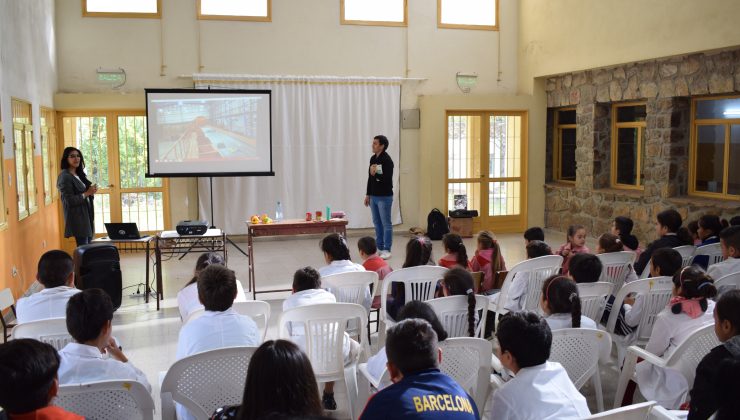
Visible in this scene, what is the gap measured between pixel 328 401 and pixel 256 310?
0.71 meters

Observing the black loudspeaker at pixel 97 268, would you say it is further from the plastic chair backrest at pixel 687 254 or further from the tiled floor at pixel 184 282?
the plastic chair backrest at pixel 687 254

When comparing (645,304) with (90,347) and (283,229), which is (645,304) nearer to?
(90,347)

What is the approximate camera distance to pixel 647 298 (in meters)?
3.90

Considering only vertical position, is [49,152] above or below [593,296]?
above

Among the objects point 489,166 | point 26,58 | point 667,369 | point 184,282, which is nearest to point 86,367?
point 667,369

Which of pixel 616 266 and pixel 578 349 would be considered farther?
pixel 616 266

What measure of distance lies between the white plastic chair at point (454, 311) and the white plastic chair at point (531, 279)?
0.76 m

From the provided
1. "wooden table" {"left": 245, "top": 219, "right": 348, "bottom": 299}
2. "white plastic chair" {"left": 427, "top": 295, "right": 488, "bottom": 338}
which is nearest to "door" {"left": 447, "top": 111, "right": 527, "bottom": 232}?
"wooden table" {"left": 245, "top": 219, "right": 348, "bottom": 299}

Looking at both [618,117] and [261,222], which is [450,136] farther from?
[261,222]

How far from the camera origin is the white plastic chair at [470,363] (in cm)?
285

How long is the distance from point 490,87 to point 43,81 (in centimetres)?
613

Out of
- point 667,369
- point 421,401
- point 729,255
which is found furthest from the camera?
point 729,255

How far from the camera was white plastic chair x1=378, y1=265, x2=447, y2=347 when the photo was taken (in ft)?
13.9

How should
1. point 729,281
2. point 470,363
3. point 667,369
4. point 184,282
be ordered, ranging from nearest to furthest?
1. point 470,363
2. point 667,369
3. point 729,281
4. point 184,282
